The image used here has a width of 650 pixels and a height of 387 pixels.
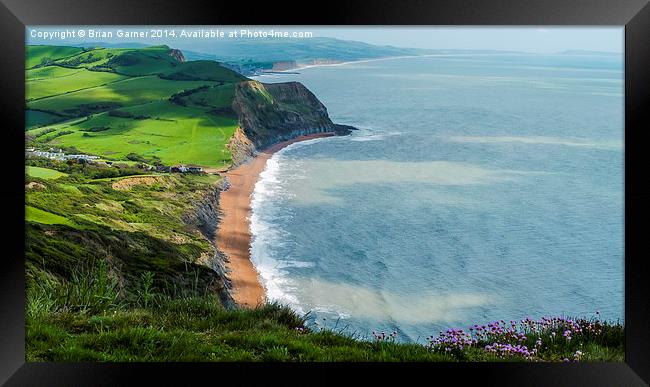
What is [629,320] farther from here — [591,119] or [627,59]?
[591,119]

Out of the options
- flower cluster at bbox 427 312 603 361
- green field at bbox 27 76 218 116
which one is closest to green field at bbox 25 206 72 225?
green field at bbox 27 76 218 116

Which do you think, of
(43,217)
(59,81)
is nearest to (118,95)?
(59,81)

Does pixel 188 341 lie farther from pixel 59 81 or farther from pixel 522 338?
pixel 59 81

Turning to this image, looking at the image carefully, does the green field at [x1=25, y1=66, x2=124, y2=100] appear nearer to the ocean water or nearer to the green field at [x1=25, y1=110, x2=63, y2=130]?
the green field at [x1=25, y1=110, x2=63, y2=130]

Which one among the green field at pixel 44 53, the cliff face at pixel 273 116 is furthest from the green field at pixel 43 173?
the cliff face at pixel 273 116
